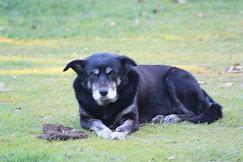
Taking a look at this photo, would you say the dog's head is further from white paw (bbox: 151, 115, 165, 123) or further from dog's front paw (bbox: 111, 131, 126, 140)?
white paw (bbox: 151, 115, 165, 123)

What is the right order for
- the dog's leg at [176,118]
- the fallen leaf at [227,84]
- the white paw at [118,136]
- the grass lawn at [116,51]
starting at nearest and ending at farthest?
the grass lawn at [116,51] → the white paw at [118,136] → the dog's leg at [176,118] → the fallen leaf at [227,84]

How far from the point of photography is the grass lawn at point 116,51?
8109 mm

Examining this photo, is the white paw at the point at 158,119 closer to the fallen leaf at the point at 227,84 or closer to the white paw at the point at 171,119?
the white paw at the point at 171,119

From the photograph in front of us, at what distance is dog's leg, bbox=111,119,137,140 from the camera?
8.69 m

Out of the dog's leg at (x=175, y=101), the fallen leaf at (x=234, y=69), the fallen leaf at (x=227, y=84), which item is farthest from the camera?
the fallen leaf at (x=234, y=69)

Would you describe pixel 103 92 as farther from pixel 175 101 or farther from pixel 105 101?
pixel 175 101

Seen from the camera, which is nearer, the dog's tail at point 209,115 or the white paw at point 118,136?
the white paw at point 118,136

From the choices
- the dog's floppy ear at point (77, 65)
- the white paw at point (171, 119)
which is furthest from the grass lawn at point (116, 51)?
the dog's floppy ear at point (77, 65)

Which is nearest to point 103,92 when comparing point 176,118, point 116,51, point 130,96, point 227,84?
point 130,96

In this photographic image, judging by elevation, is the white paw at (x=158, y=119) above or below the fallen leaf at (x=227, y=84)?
above

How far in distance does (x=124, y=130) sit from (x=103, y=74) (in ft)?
2.31

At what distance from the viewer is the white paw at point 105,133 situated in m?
8.75

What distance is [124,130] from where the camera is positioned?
895 centimetres

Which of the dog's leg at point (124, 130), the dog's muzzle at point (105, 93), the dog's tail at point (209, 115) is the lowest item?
the dog's tail at point (209, 115)
